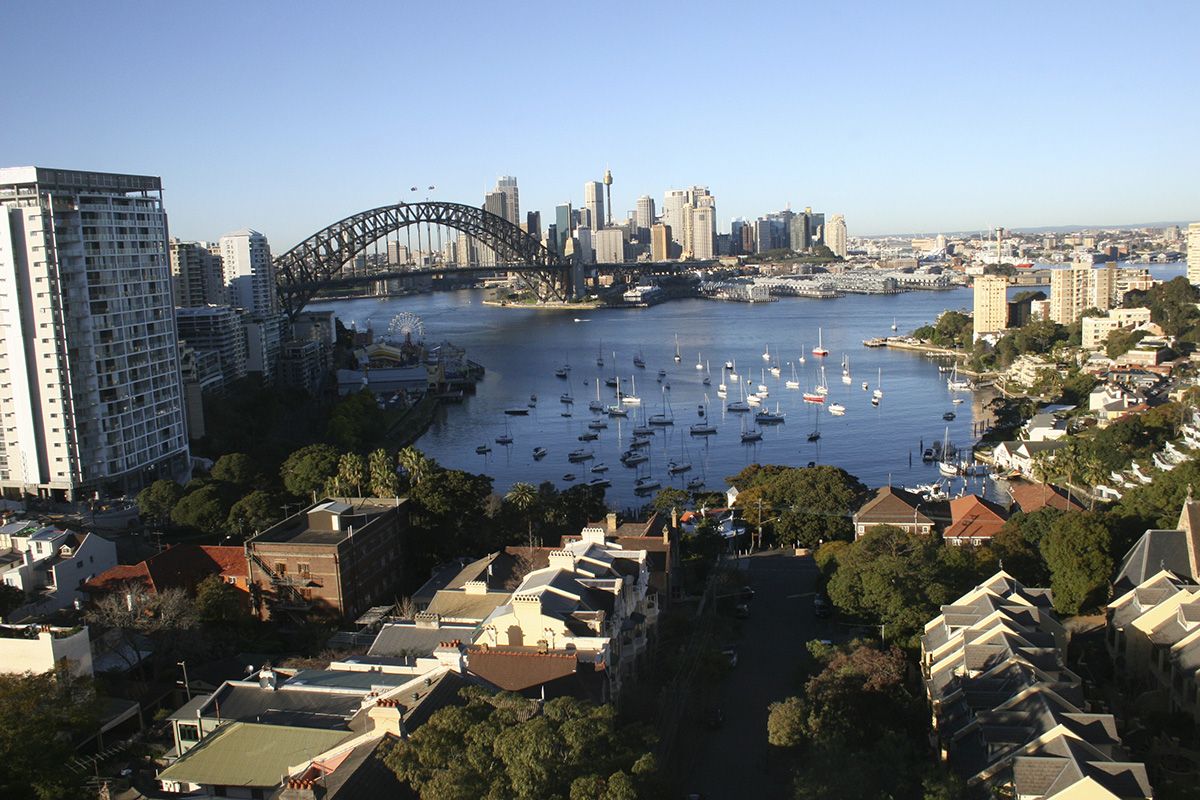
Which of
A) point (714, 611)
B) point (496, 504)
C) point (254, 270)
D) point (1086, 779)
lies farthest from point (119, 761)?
point (254, 270)

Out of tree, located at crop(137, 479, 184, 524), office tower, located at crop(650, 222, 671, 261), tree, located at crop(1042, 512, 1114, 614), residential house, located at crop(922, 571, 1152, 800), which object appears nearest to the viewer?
residential house, located at crop(922, 571, 1152, 800)

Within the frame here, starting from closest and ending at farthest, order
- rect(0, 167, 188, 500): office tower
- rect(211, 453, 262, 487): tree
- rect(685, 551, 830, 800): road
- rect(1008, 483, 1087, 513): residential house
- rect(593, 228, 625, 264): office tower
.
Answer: rect(685, 551, 830, 800): road < rect(1008, 483, 1087, 513): residential house < rect(0, 167, 188, 500): office tower < rect(211, 453, 262, 487): tree < rect(593, 228, 625, 264): office tower

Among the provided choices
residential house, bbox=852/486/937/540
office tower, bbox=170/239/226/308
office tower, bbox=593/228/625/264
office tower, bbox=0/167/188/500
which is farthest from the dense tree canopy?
office tower, bbox=593/228/625/264

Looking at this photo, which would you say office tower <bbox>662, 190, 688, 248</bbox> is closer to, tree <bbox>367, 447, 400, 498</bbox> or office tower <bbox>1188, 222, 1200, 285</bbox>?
office tower <bbox>1188, 222, 1200, 285</bbox>

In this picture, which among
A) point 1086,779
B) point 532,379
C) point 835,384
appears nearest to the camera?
point 1086,779

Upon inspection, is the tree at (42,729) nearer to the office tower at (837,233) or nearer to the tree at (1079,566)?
the tree at (1079,566)

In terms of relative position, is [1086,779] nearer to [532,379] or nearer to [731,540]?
[731,540]

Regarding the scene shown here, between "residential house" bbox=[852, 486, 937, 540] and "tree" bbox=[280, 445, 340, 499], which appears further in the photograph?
"tree" bbox=[280, 445, 340, 499]
